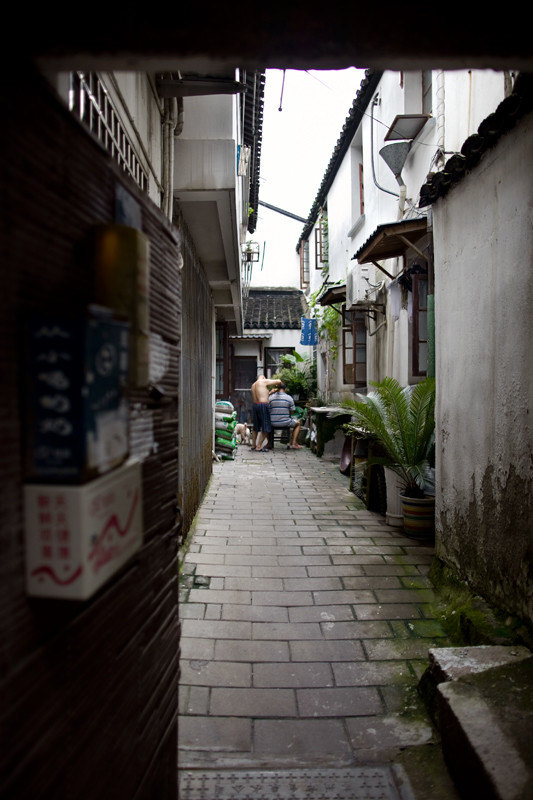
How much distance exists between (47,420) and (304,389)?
15.6 metres

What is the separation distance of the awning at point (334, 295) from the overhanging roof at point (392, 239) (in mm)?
3276

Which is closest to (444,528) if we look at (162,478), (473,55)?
(162,478)

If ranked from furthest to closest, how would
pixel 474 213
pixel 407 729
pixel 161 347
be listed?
pixel 474 213 → pixel 407 729 → pixel 161 347

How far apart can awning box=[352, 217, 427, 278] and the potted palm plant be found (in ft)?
6.42

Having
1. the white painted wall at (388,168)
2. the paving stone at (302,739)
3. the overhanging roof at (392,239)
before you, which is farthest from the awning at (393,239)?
the paving stone at (302,739)

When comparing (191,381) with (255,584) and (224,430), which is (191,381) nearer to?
(255,584)

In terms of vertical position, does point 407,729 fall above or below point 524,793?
below

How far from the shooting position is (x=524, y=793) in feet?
6.24

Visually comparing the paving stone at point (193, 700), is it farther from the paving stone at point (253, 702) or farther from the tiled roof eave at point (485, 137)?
the tiled roof eave at point (485, 137)

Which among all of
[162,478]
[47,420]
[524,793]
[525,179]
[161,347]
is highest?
[525,179]

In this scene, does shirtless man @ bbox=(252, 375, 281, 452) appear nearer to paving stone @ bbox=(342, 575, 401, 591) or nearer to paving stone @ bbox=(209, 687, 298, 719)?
paving stone @ bbox=(342, 575, 401, 591)

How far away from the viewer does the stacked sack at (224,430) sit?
11.3 m

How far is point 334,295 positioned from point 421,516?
6.82 meters

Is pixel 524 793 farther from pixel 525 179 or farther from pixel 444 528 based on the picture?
pixel 525 179
